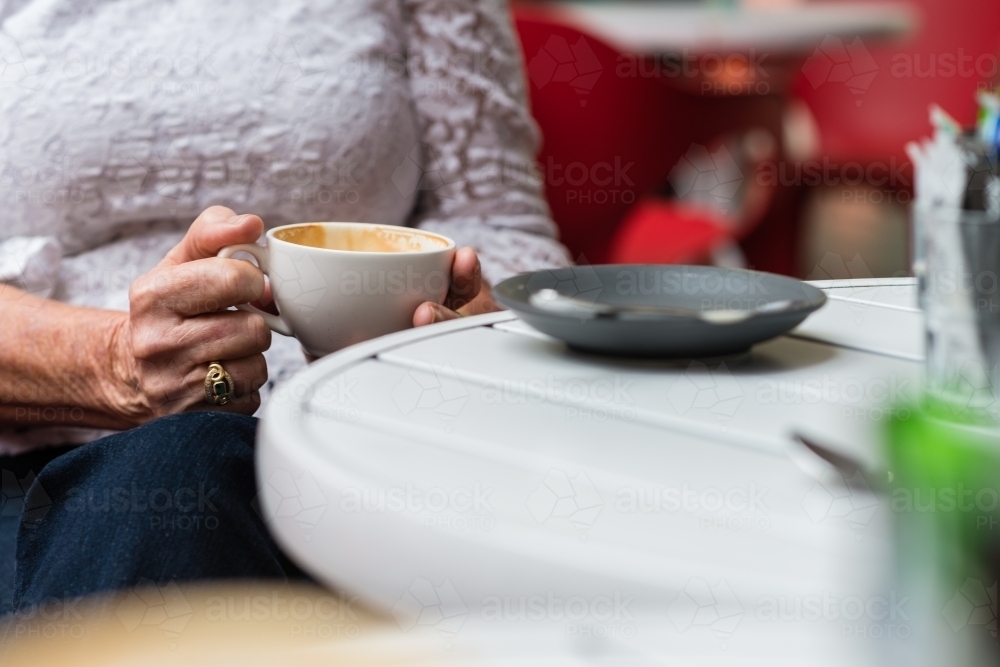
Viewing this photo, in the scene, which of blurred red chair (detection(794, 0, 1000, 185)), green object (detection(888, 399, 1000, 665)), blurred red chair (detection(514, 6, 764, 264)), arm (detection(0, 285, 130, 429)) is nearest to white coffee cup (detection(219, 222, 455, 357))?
arm (detection(0, 285, 130, 429))

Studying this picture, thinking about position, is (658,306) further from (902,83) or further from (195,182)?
(902,83)

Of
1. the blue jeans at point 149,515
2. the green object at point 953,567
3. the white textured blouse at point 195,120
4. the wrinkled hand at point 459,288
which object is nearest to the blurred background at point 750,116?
the white textured blouse at point 195,120

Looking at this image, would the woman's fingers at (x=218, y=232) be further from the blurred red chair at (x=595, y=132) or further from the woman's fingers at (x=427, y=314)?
the blurred red chair at (x=595, y=132)

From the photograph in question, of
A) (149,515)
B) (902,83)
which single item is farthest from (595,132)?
(902,83)

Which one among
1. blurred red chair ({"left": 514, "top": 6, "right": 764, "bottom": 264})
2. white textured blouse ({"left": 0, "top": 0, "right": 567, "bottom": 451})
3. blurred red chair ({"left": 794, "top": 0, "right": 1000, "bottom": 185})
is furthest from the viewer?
blurred red chair ({"left": 794, "top": 0, "right": 1000, "bottom": 185})

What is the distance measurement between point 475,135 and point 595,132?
12.8 inches

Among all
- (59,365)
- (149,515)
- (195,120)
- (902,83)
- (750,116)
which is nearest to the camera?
(149,515)

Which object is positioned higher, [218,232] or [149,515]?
[218,232]

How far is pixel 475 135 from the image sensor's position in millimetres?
1017

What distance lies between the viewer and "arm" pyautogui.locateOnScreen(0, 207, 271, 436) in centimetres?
67

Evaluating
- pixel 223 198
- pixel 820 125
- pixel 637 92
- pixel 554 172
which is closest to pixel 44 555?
pixel 223 198

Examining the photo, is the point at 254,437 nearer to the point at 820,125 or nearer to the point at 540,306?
the point at 540,306

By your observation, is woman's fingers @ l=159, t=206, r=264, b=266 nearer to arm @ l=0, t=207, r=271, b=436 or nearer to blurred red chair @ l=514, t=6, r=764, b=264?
arm @ l=0, t=207, r=271, b=436

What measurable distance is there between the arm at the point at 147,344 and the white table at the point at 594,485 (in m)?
0.16
